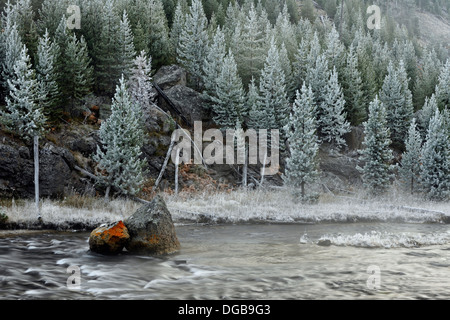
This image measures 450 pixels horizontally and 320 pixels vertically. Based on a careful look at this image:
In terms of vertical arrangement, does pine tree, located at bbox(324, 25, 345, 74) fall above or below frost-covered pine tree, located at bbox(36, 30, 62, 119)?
above

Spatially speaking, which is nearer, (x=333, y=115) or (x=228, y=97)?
(x=228, y=97)

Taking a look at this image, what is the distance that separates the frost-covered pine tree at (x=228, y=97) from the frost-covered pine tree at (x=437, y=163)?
18.4m

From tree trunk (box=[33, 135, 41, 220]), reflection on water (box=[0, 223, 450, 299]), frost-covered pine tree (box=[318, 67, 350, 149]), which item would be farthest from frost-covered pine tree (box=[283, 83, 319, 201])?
tree trunk (box=[33, 135, 41, 220])

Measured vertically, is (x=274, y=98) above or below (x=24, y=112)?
above

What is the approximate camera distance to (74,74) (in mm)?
34094

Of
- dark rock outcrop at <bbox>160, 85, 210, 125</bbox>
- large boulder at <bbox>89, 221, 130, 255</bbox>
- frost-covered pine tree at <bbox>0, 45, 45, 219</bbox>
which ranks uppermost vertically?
dark rock outcrop at <bbox>160, 85, 210, 125</bbox>

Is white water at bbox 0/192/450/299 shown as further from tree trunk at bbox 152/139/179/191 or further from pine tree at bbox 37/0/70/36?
pine tree at bbox 37/0/70/36

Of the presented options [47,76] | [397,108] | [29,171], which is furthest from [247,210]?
[397,108]

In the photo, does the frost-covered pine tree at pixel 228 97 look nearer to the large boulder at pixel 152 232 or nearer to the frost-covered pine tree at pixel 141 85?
the frost-covered pine tree at pixel 141 85

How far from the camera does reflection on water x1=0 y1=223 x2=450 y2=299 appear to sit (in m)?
10.3

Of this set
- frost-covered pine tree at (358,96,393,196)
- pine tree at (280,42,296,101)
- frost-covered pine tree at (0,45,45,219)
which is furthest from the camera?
pine tree at (280,42,296,101)

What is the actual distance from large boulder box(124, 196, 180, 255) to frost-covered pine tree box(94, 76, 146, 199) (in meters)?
11.3

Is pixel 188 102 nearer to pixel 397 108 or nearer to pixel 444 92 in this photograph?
pixel 397 108

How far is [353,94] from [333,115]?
603cm
